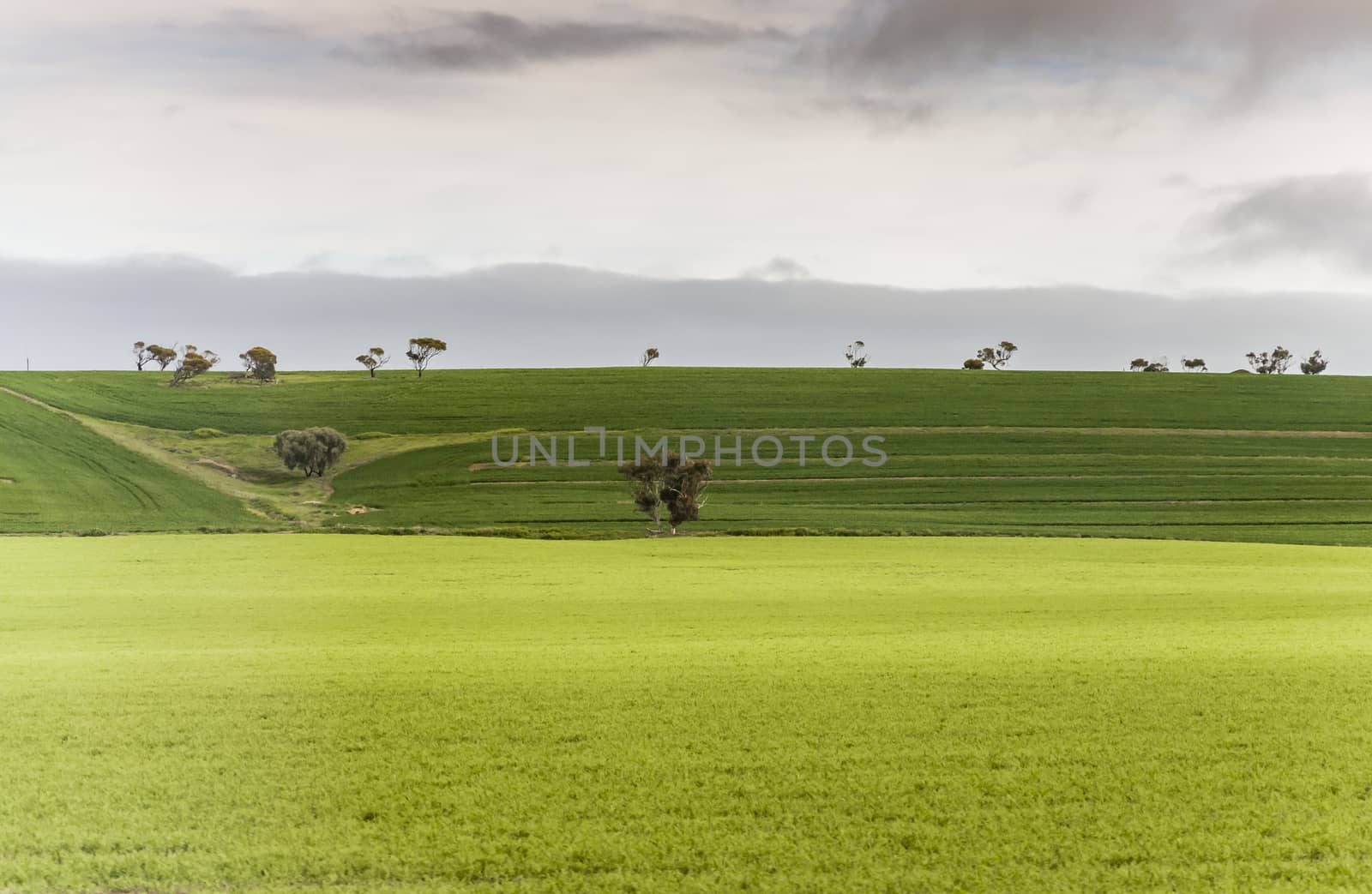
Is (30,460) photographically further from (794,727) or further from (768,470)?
(794,727)

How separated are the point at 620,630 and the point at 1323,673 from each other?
42.2 feet

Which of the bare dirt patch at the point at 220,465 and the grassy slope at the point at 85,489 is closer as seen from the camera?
the grassy slope at the point at 85,489

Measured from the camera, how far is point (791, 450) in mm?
83562

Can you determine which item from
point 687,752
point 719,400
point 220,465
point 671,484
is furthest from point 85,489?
point 687,752

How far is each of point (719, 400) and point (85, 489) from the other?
52.8 meters

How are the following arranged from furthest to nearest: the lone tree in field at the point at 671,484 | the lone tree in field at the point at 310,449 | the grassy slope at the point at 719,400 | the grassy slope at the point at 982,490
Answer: the grassy slope at the point at 719,400, the lone tree in field at the point at 310,449, the grassy slope at the point at 982,490, the lone tree in field at the point at 671,484

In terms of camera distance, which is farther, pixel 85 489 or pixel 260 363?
pixel 260 363

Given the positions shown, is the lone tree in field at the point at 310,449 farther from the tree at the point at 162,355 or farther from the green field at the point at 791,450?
the tree at the point at 162,355

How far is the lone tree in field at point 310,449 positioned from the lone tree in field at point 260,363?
42.1 metres

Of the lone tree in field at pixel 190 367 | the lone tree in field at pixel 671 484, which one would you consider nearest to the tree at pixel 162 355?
the lone tree in field at pixel 190 367

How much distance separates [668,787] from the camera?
1039 centimetres

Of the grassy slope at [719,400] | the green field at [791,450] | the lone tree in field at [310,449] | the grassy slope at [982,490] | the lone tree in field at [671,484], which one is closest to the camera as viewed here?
the lone tree in field at [671,484]

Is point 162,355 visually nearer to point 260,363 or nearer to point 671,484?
point 260,363

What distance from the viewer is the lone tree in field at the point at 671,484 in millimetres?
53688
